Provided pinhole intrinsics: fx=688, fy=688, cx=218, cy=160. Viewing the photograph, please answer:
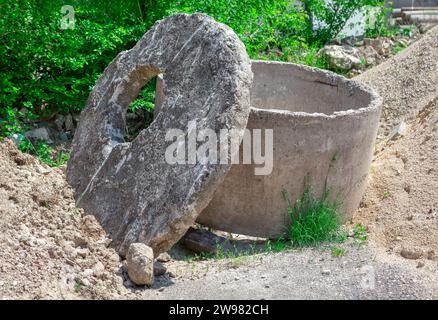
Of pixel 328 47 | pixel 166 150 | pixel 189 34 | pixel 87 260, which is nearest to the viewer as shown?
pixel 87 260

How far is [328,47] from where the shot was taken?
8.73 meters

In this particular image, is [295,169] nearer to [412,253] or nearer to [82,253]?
[412,253]

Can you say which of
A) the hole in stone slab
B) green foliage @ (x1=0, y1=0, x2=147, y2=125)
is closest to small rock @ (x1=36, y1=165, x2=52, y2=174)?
green foliage @ (x1=0, y1=0, x2=147, y2=125)

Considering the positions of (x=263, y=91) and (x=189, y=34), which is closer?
(x=189, y=34)

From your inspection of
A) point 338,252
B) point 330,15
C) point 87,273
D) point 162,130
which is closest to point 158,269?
point 87,273

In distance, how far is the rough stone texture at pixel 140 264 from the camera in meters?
3.73

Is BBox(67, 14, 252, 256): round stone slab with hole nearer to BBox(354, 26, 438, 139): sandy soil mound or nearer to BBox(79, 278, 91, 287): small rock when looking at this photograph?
BBox(79, 278, 91, 287): small rock

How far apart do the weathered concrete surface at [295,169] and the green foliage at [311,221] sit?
0.05 m

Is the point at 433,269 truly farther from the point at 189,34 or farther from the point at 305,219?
the point at 189,34

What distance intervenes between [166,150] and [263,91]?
2037 mm

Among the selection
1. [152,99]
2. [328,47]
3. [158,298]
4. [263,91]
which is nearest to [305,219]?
[158,298]

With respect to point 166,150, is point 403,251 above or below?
below

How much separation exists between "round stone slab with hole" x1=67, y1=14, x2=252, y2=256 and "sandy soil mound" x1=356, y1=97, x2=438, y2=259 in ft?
4.73
